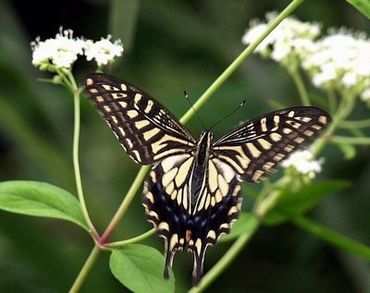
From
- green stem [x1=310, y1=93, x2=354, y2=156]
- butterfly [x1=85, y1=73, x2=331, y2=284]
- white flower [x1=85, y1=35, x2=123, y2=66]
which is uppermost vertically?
white flower [x1=85, y1=35, x2=123, y2=66]

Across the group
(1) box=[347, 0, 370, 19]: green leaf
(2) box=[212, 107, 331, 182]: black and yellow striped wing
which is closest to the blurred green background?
(2) box=[212, 107, 331, 182]: black and yellow striped wing

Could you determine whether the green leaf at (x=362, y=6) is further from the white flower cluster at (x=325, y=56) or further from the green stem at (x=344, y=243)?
the green stem at (x=344, y=243)

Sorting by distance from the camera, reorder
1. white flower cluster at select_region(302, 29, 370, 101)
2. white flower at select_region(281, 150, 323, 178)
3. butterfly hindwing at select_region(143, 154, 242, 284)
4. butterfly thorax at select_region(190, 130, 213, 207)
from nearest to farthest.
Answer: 1. butterfly hindwing at select_region(143, 154, 242, 284)
2. butterfly thorax at select_region(190, 130, 213, 207)
3. white flower at select_region(281, 150, 323, 178)
4. white flower cluster at select_region(302, 29, 370, 101)

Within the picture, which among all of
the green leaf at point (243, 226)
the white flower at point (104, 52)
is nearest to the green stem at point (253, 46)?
the white flower at point (104, 52)

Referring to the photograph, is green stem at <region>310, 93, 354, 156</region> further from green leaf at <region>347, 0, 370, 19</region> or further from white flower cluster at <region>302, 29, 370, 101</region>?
green leaf at <region>347, 0, 370, 19</region>

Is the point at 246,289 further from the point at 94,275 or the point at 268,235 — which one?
the point at 94,275

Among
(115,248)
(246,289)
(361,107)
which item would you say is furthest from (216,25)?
(115,248)

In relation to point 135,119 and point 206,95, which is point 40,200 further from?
point 206,95

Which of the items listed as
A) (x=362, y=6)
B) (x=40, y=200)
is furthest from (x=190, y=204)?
(x=362, y=6)
